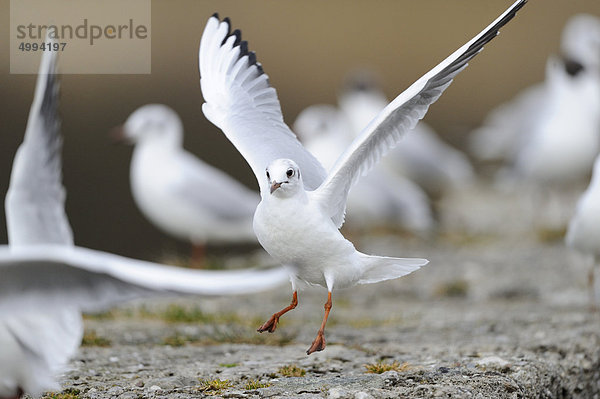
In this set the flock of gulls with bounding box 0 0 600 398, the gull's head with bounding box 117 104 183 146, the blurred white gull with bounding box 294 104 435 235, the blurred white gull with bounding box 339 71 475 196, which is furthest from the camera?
the blurred white gull with bounding box 339 71 475 196

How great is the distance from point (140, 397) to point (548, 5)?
24.2 metres

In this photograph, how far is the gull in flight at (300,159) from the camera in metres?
4.15

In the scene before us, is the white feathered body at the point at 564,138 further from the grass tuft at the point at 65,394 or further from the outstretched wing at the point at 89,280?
the outstretched wing at the point at 89,280

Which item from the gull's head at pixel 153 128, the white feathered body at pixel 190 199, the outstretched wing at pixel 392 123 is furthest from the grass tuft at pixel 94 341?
the gull's head at pixel 153 128

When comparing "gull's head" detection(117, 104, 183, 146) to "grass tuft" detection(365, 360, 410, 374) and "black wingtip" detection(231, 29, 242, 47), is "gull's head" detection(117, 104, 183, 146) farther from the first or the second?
"grass tuft" detection(365, 360, 410, 374)

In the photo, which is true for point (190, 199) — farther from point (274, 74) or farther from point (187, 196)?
point (274, 74)

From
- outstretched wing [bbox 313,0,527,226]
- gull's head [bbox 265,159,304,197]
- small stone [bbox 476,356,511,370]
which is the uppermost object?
outstretched wing [bbox 313,0,527,226]

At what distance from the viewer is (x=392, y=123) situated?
445cm

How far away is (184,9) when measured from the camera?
22219 mm

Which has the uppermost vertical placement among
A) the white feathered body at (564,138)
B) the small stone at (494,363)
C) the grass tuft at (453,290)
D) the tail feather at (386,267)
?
the white feathered body at (564,138)

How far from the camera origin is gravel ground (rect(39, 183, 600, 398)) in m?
4.19

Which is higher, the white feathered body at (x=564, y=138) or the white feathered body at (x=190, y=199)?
the white feathered body at (x=564, y=138)

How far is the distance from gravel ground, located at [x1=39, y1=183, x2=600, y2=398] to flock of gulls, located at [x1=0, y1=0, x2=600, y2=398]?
0.38 meters

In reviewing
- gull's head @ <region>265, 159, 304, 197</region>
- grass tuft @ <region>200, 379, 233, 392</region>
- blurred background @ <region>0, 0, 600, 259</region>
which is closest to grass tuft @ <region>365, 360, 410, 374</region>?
grass tuft @ <region>200, 379, 233, 392</region>
